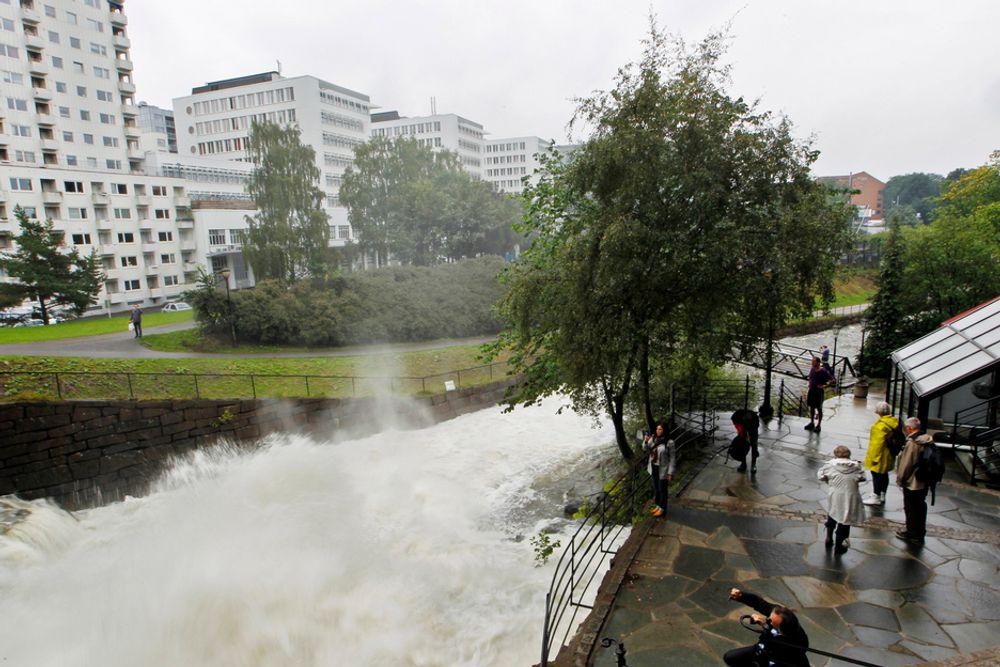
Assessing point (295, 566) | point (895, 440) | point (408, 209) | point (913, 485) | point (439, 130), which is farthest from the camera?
point (439, 130)

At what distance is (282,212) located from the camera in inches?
1383

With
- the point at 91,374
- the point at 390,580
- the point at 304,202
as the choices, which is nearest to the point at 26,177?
the point at 304,202

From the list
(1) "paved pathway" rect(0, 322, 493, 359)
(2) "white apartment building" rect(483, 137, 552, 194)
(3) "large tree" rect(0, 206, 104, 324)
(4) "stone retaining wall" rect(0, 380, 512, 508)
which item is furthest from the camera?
(2) "white apartment building" rect(483, 137, 552, 194)

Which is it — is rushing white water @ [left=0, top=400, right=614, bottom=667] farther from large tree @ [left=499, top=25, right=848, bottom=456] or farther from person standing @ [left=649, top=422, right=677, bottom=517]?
large tree @ [left=499, top=25, right=848, bottom=456]

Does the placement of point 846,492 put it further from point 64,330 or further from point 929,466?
point 64,330

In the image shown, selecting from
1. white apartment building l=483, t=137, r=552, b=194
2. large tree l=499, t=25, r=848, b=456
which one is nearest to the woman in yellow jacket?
large tree l=499, t=25, r=848, b=456

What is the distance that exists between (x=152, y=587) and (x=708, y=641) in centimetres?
999

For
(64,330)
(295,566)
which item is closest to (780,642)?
(295,566)

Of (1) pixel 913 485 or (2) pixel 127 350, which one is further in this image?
(2) pixel 127 350

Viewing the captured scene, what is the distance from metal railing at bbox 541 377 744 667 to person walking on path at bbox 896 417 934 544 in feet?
11.5

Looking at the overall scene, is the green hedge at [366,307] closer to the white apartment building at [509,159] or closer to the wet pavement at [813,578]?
the wet pavement at [813,578]

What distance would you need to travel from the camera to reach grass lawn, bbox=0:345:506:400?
16.7 meters

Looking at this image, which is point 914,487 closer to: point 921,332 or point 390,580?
point 390,580

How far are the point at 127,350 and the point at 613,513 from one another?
23.2 meters
